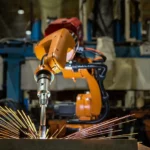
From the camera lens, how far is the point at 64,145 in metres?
1.01

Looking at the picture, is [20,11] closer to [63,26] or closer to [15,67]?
[15,67]

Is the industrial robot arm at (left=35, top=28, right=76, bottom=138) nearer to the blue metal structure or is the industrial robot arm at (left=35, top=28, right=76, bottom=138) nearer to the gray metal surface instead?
the gray metal surface

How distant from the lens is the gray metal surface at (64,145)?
1.00 meters

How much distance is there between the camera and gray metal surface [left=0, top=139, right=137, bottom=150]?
3.29ft

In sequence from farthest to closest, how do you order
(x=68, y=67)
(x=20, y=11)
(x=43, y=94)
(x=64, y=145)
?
(x=20, y=11) < (x=68, y=67) < (x=43, y=94) < (x=64, y=145)

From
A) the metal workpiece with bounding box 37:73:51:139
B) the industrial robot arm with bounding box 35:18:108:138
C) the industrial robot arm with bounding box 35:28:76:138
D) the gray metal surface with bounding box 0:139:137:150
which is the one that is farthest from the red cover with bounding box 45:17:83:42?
the gray metal surface with bounding box 0:139:137:150

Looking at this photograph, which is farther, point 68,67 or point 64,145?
point 68,67

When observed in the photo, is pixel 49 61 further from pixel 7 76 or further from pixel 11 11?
pixel 11 11

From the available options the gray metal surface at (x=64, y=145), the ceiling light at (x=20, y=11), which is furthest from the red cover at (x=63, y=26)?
the ceiling light at (x=20, y=11)

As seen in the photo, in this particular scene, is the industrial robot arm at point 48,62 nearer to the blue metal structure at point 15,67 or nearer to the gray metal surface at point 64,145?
the gray metal surface at point 64,145

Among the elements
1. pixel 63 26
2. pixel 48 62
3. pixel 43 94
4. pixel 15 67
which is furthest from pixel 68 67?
pixel 15 67

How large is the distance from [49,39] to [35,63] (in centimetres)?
246

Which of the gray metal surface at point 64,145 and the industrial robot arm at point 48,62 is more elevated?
the industrial robot arm at point 48,62

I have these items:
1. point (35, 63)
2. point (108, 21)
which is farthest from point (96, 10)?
point (35, 63)
